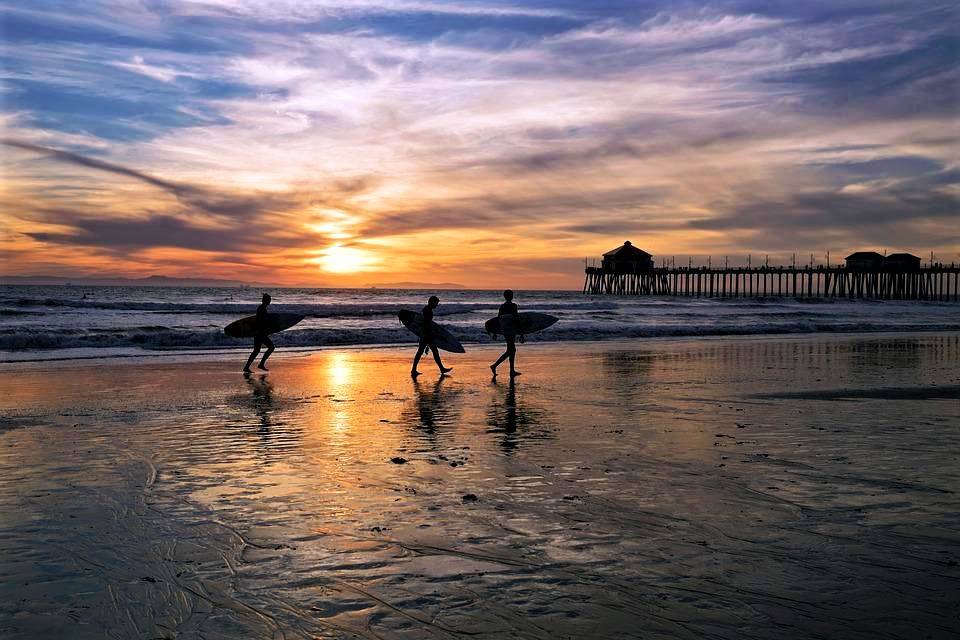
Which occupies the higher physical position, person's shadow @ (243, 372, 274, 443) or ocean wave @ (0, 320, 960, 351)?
ocean wave @ (0, 320, 960, 351)

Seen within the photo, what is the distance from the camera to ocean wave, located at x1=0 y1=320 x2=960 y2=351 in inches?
1057

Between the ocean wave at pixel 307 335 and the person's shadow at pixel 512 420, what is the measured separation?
17732 millimetres

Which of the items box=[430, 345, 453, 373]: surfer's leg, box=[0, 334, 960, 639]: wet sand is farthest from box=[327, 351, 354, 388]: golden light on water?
box=[0, 334, 960, 639]: wet sand

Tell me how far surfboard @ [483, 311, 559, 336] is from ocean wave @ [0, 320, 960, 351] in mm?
10383

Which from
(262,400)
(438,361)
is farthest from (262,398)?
(438,361)

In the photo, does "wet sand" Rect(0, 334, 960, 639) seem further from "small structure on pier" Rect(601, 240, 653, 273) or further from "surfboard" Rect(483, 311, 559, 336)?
"small structure on pier" Rect(601, 240, 653, 273)

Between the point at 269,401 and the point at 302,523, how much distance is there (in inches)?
297

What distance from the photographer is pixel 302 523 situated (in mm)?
5609

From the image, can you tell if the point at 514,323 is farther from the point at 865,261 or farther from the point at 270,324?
the point at 865,261

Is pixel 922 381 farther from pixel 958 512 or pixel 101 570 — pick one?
pixel 101 570

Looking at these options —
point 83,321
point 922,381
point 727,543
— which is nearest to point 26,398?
point 727,543

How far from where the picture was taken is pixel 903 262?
9350 cm

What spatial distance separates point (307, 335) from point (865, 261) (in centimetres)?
8691

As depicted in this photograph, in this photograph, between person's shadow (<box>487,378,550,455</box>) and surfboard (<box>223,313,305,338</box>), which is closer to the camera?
person's shadow (<box>487,378,550,455</box>)
